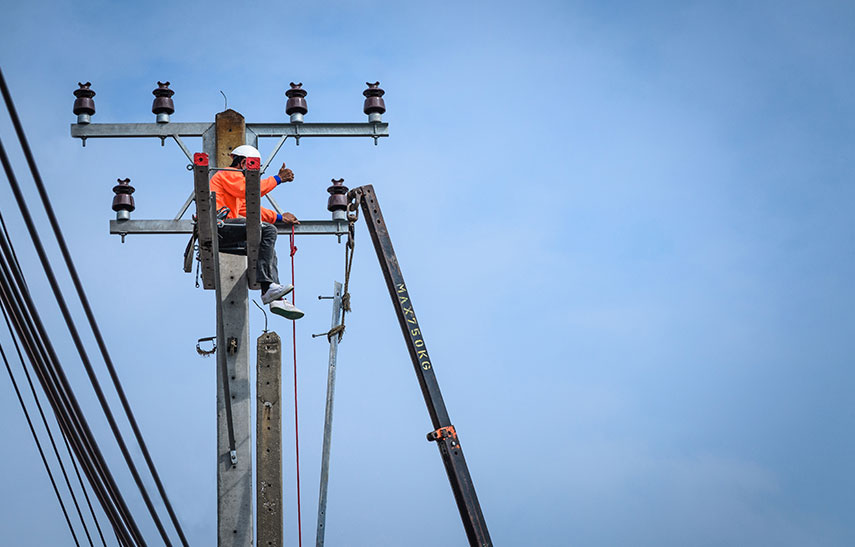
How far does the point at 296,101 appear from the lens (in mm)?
9711

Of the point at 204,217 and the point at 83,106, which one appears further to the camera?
the point at 83,106

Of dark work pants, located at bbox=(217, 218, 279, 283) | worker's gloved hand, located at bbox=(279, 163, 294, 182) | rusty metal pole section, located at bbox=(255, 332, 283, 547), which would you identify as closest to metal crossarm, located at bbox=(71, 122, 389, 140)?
worker's gloved hand, located at bbox=(279, 163, 294, 182)

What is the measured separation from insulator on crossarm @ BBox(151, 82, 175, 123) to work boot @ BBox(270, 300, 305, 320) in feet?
7.31

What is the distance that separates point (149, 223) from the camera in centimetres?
938

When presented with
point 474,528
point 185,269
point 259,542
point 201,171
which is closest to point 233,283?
point 185,269

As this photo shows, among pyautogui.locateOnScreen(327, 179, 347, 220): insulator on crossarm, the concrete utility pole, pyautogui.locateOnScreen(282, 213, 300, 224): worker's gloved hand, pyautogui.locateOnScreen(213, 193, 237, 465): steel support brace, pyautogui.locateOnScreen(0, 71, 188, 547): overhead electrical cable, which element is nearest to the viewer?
pyautogui.locateOnScreen(0, 71, 188, 547): overhead electrical cable

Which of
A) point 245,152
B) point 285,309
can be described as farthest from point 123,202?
point 285,309

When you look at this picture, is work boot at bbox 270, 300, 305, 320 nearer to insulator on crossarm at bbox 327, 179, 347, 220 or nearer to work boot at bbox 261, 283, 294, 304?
work boot at bbox 261, 283, 294, 304

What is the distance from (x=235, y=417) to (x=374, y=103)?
3.41m

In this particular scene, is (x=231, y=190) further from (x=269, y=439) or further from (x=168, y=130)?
(x=269, y=439)

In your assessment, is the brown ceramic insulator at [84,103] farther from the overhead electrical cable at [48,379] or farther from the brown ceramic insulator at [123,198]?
the overhead electrical cable at [48,379]

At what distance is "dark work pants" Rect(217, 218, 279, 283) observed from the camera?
8.29 metres

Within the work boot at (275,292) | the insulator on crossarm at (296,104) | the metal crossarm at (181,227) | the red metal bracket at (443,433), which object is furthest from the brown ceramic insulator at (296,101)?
the red metal bracket at (443,433)

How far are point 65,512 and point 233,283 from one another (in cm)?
231
